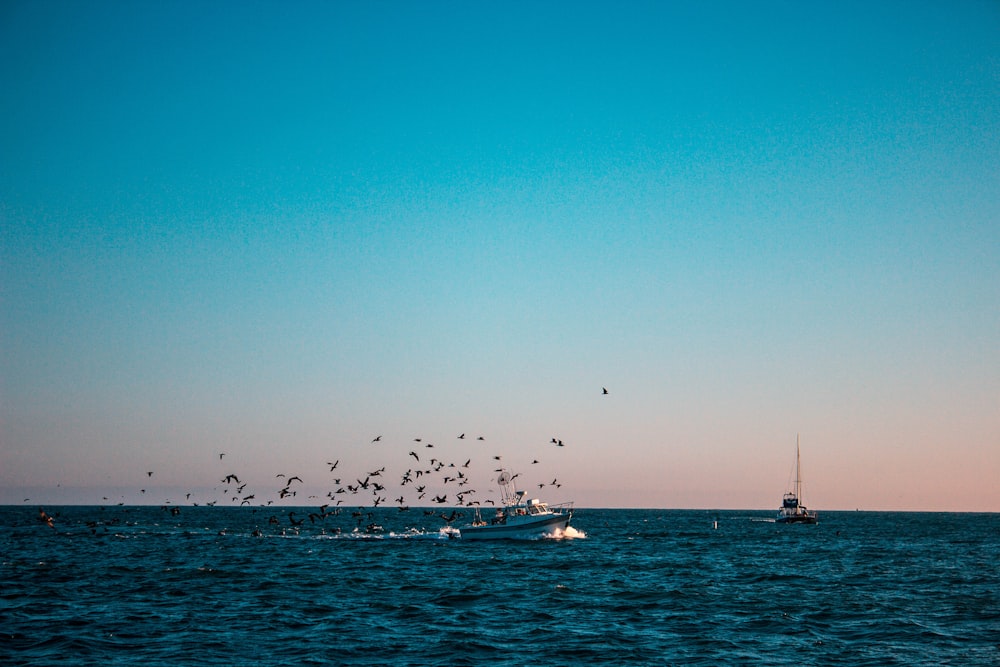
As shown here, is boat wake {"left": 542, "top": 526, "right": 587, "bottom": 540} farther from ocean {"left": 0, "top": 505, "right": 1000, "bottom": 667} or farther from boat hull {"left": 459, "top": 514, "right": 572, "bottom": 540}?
ocean {"left": 0, "top": 505, "right": 1000, "bottom": 667}

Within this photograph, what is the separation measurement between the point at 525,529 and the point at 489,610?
4445 cm

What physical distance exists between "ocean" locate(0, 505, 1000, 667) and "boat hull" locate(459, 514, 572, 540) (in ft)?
43.6

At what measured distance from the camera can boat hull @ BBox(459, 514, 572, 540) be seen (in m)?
79.3

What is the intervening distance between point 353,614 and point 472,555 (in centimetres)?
3367

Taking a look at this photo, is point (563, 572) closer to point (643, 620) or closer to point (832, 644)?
point (643, 620)

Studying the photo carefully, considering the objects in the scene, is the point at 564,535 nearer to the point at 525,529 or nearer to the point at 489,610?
the point at 525,529

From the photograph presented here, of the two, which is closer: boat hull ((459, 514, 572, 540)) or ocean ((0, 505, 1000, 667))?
ocean ((0, 505, 1000, 667))

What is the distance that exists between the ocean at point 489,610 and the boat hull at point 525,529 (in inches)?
523

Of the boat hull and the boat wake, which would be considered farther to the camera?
the boat wake

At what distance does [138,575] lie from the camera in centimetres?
4769

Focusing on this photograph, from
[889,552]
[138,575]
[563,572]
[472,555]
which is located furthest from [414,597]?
[889,552]

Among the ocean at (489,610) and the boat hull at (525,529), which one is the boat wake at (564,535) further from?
the ocean at (489,610)

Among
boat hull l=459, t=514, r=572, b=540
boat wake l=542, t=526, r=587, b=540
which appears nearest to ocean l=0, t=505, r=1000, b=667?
boat hull l=459, t=514, r=572, b=540

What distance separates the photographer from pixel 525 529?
260ft
